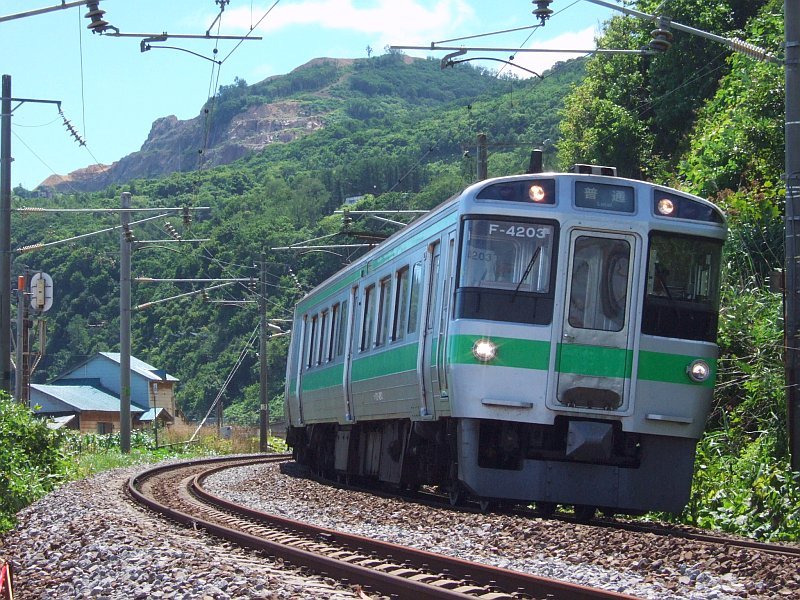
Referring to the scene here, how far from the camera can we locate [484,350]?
10891mm

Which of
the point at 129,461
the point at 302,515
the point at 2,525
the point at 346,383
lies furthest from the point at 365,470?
the point at 129,461

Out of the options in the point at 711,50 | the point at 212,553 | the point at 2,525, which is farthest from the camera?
the point at 711,50

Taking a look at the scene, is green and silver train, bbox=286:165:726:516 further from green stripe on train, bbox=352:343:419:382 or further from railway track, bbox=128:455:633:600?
railway track, bbox=128:455:633:600

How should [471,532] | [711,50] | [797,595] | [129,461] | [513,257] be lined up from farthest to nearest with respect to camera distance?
[711,50], [129,461], [513,257], [471,532], [797,595]

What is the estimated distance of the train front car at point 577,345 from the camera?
1093 cm

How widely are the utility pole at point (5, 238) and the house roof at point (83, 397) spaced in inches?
1795

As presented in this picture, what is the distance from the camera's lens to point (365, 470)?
53.9ft

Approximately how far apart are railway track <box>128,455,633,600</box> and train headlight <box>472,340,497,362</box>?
209cm

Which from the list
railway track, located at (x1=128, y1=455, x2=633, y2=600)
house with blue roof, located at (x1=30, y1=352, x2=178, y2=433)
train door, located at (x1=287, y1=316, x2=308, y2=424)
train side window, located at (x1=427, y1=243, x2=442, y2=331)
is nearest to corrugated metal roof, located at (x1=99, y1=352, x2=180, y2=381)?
house with blue roof, located at (x1=30, y1=352, x2=178, y2=433)

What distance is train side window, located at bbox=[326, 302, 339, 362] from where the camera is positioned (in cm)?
1814

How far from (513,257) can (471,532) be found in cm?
263

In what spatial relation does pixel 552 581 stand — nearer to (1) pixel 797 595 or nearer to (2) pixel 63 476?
(1) pixel 797 595

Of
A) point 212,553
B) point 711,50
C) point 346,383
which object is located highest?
point 711,50

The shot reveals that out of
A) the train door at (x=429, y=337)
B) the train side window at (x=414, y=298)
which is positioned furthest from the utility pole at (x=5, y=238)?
Answer: the train door at (x=429, y=337)
